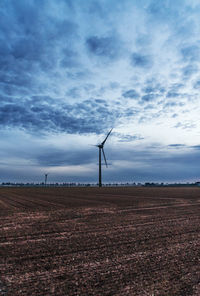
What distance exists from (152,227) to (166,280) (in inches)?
249

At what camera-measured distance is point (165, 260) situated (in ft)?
22.2

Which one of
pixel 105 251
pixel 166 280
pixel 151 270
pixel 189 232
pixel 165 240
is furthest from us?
pixel 189 232

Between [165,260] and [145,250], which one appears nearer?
[165,260]

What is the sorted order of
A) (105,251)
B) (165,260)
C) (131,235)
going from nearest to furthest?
1. (165,260)
2. (105,251)
3. (131,235)

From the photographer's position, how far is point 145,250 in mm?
7711

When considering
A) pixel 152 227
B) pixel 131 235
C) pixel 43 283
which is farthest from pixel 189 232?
pixel 43 283

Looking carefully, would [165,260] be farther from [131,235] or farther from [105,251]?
[131,235]

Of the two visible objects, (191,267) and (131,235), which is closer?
(191,267)

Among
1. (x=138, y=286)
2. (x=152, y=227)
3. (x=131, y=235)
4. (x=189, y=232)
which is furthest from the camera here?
(x=152, y=227)

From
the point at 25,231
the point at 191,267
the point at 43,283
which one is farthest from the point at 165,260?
the point at 25,231

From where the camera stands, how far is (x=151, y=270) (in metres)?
5.97

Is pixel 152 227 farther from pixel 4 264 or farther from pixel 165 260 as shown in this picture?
pixel 4 264

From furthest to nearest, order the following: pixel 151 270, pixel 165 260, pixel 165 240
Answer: pixel 165 240 < pixel 165 260 < pixel 151 270

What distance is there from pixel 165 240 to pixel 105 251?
114 inches
